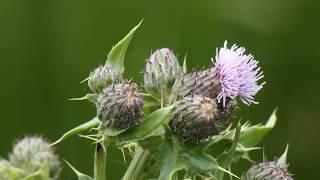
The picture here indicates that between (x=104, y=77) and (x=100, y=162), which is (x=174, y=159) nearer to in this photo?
(x=100, y=162)

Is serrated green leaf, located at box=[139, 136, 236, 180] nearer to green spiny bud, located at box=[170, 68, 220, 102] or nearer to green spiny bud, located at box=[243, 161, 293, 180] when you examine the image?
green spiny bud, located at box=[170, 68, 220, 102]

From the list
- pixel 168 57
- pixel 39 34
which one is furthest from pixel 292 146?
pixel 168 57

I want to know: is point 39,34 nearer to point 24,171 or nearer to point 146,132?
point 24,171

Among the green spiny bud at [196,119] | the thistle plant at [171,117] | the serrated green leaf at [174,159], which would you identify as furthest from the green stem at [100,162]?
the green spiny bud at [196,119]

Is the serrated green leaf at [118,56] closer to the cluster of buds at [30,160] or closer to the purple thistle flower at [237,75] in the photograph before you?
the purple thistle flower at [237,75]

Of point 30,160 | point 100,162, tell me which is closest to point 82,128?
point 100,162
